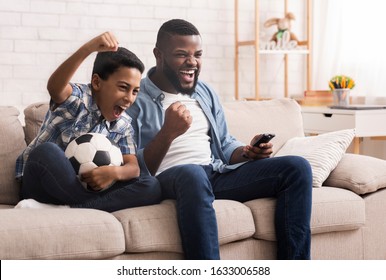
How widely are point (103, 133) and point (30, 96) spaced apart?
1.86 m

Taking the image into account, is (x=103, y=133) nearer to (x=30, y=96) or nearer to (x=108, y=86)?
(x=108, y=86)

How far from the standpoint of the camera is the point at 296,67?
4.91 m

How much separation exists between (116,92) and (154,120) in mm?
246

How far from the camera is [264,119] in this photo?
10.2 feet

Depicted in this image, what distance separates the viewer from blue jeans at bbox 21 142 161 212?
7.30 feet

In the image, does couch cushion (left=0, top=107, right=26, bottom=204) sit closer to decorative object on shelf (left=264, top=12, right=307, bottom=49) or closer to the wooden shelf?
the wooden shelf

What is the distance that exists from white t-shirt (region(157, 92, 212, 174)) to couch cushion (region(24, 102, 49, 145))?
471 millimetres

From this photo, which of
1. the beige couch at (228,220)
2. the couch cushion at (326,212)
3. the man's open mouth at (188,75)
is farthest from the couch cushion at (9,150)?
the couch cushion at (326,212)

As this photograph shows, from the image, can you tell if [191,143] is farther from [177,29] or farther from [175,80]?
[177,29]

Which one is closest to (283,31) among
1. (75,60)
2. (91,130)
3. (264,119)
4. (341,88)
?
(341,88)

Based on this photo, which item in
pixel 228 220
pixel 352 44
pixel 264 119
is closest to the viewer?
pixel 228 220

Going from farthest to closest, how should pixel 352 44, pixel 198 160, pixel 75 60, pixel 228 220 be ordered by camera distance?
pixel 352 44, pixel 198 160, pixel 228 220, pixel 75 60
